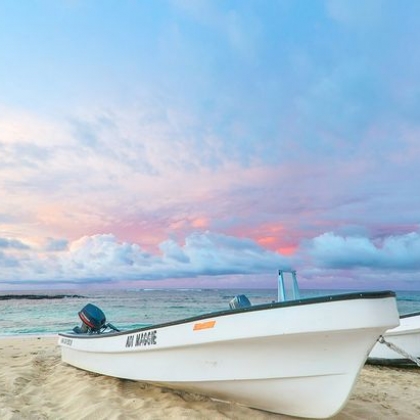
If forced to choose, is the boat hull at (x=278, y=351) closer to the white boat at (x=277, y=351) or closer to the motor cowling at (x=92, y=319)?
the white boat at (x=277, y=351)

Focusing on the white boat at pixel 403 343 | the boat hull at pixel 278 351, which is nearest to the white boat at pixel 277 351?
the boat hull at pixel 278 351

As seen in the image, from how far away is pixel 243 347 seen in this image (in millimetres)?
4188

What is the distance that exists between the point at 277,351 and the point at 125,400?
2.40 metres

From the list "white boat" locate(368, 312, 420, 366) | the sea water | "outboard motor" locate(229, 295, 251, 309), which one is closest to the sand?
"white boat" locate(368, 312, 420, 366)

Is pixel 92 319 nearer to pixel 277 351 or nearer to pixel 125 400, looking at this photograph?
pixel 125 400

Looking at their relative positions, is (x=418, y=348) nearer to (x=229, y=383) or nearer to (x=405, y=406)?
(x=405, y=406)

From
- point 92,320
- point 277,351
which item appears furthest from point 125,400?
point 92,320

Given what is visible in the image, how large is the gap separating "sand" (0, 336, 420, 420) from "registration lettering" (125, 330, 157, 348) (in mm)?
701

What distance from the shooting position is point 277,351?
4.02 metres

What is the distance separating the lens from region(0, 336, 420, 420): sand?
15.3ft

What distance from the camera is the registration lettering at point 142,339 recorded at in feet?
16.6

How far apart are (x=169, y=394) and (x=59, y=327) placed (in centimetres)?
1843

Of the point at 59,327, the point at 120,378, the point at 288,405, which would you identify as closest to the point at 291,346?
the point at 288,405

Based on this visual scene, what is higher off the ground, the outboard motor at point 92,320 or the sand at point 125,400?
the outboard motor at point 92,320
